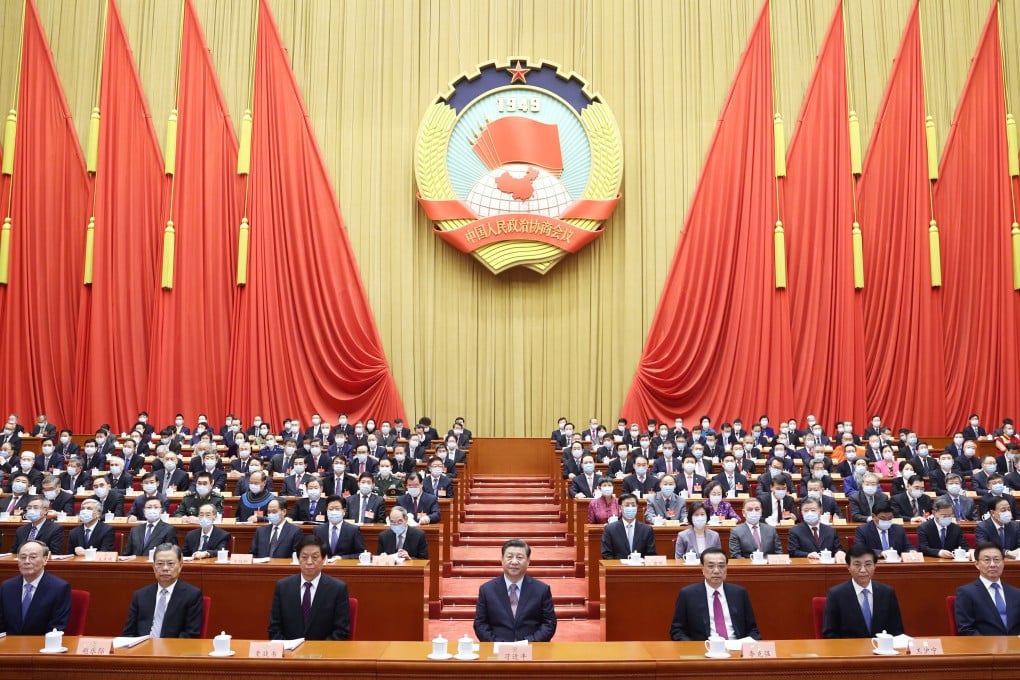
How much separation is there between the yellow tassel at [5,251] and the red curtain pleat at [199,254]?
2197mm

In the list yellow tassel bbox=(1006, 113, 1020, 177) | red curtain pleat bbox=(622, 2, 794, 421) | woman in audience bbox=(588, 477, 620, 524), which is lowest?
woman in audience bbox=(588, 477, 620, 524)

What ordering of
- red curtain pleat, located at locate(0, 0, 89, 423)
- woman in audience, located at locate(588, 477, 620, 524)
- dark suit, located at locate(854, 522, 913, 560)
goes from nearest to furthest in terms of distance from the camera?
dark suit, located at locate(854, 522, 913, 560) → woman in audience, located at locate(588, 477, 620, 524) → red curtain pleat, located at locate(0, 0, 89, 423)

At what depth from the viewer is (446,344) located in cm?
1445

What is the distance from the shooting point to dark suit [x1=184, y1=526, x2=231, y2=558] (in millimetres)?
6230

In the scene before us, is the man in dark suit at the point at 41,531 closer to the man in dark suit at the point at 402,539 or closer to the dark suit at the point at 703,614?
the man in dark suit at the point at 402,539

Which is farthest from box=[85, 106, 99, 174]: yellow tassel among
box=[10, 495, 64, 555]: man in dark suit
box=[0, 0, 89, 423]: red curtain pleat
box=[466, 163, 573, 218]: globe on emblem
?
box=[10, 495, 64, 555]: man in dark suit

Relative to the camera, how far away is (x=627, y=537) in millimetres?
6250

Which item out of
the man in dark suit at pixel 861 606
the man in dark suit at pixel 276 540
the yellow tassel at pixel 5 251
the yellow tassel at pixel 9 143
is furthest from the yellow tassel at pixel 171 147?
the man in dark suit at pixel 861 606

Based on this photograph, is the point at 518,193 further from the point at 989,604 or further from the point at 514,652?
the point at 514,652

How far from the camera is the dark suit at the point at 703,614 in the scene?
14.6 feet

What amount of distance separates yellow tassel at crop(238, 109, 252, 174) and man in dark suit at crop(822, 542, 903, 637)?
11.8m

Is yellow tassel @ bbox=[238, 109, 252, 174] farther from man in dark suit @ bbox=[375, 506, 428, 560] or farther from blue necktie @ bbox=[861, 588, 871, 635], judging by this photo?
blue necktie @ bbox=[861, 588, 871, 635]

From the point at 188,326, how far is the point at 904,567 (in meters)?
11.1

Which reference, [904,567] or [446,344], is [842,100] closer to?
[446,344]
